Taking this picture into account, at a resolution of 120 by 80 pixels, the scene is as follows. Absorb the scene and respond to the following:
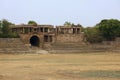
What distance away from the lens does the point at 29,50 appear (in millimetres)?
79250

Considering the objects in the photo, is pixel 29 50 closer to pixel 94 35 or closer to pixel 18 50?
pixel 18 50

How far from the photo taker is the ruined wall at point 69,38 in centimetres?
8994

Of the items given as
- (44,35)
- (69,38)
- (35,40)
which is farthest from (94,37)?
(35,40)

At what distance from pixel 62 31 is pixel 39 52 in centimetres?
1718

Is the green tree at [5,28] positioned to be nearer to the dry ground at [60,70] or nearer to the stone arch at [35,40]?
the stone arch at [35,40]

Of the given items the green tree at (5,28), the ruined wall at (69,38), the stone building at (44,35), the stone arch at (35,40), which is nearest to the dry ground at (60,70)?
the green tree at (5,28)

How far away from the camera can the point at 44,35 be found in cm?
8969

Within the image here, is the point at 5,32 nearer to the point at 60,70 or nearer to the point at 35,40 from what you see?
the point at 35,40

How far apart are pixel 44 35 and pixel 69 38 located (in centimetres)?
596

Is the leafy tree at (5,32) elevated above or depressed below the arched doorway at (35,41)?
above

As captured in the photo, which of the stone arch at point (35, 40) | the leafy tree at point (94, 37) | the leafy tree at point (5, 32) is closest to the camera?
the leafy tree at point (5, 32)

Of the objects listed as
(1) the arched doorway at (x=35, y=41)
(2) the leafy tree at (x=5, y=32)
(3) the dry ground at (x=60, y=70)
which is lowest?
(3) the dry ground at (x=60, y=70)

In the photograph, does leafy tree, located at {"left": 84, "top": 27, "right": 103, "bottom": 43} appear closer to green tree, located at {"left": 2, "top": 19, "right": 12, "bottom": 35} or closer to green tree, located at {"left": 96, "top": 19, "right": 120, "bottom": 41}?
green tree, located at {"left": 96, "top": 19, "right": 120, "bottom": 41}

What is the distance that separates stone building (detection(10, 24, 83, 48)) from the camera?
8743 centimetres
